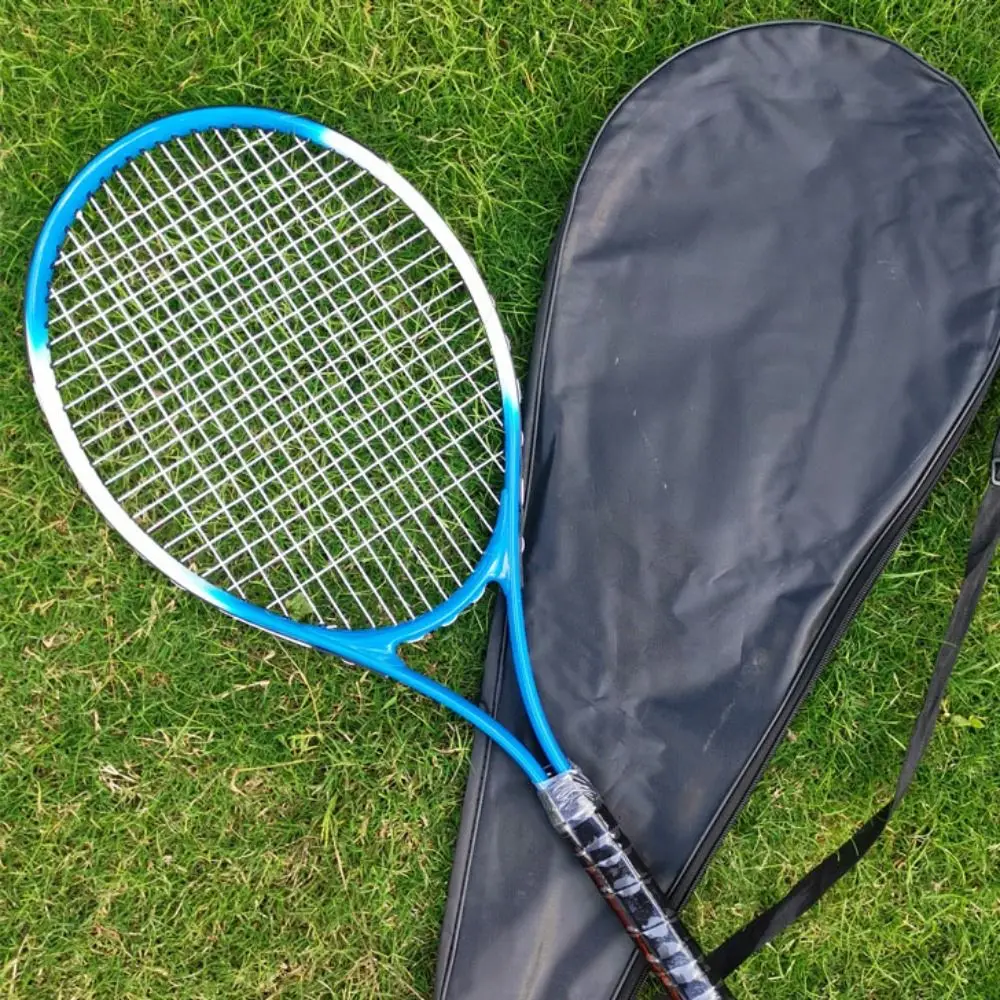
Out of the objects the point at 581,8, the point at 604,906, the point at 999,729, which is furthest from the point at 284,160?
the point at 999,729

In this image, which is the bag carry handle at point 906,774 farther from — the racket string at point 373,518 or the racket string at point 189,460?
the racket string at point 189,460

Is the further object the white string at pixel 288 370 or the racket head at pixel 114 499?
the white string at pixel 288 370

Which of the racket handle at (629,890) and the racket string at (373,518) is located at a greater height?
the racket string at (373,518)

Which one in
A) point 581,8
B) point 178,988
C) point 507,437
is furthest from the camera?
point 581,8

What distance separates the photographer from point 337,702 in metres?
1.25

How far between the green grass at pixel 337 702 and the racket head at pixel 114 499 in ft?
0.52

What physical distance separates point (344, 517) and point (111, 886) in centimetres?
56

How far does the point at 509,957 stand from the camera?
1144 millimetres

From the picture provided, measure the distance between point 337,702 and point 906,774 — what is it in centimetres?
73

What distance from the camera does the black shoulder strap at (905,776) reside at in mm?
1169

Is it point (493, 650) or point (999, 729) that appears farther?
point (999, 729)

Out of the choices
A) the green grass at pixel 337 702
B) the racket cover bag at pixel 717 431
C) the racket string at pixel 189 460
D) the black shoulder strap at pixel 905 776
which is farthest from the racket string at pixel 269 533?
the black shoulder strap at pixel 905 776

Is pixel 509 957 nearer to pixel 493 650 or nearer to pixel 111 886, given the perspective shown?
pixel 493 650

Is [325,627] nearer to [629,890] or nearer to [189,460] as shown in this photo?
[189,460]
